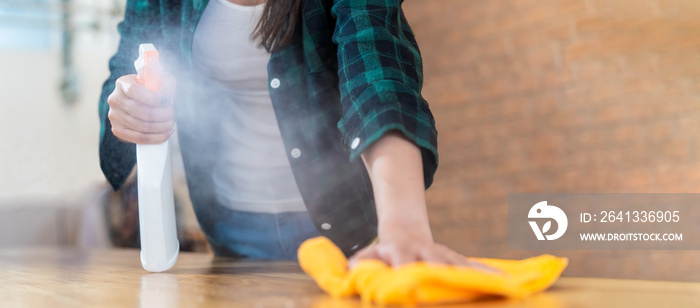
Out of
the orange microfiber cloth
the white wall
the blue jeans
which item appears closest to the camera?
the orange microfiber cloth

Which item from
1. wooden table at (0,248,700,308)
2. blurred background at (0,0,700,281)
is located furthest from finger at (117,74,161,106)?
blurred background at (0,0,700,281)

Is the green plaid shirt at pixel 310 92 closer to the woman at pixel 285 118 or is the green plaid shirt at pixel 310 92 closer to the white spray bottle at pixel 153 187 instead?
the woman at pixel 285 118

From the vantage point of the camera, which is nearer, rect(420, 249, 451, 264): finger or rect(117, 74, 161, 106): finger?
rect(420, 249, 451, 264): finger

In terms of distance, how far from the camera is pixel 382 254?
0.37 meters

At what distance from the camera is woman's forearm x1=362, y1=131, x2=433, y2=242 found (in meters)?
0.39

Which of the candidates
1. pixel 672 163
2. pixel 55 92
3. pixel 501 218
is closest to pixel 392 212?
pixel 55 92

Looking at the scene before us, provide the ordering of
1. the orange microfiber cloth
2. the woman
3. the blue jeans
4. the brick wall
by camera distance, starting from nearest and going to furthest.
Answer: the orange microfiber cloth, the woman, the blue jeans, the brick wall

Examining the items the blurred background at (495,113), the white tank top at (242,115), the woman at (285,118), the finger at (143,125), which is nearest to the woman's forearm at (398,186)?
the woman at (285,118)

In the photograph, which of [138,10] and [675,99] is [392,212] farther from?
[675,99]

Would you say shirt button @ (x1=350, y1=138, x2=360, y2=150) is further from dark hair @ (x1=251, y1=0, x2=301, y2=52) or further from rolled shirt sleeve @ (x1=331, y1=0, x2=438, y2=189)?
dark hair @ (x1=251, y1=0, x2=301, y2=52)

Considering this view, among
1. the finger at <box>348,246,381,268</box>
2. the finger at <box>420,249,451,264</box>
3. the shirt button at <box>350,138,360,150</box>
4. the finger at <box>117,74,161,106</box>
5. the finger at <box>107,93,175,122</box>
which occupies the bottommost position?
the finger at <box>348,246,381,268</box>

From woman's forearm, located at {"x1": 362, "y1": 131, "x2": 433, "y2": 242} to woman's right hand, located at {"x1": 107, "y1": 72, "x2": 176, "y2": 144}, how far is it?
0.21 meters

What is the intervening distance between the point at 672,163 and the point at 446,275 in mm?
1773

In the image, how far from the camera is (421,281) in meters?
0.31
